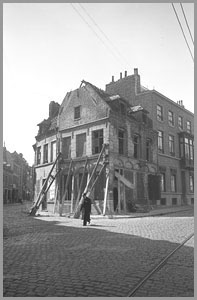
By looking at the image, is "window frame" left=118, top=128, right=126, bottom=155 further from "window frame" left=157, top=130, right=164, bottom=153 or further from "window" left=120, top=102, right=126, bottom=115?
"window frame" left=157, top=130, right=164, bottom=153

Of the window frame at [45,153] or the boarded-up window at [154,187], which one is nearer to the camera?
the boarded-up window at [154,187]

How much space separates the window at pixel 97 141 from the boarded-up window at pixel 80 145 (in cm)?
106

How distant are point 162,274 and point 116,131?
61.2 ft

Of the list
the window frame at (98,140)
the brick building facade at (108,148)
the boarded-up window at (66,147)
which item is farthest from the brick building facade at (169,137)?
the boarded-up window at (66,147)

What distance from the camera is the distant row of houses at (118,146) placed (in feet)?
75.7

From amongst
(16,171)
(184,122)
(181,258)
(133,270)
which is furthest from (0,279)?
(16,171)

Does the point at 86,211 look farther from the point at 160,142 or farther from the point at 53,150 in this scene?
the point at 160,142

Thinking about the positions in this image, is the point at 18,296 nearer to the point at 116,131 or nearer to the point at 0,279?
the point at 0,279

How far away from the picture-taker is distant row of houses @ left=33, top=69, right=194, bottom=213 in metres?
23.1

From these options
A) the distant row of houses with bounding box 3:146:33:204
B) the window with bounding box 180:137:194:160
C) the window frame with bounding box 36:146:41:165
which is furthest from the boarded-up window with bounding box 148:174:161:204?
the distant row of houses with bounding box 3:146:33:204

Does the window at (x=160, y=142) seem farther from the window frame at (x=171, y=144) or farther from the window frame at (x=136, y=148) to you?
the window frame at (x=136, y=148)

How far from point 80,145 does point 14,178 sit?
44.5 m

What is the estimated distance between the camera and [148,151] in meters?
28.4

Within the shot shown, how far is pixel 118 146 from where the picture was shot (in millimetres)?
23688
